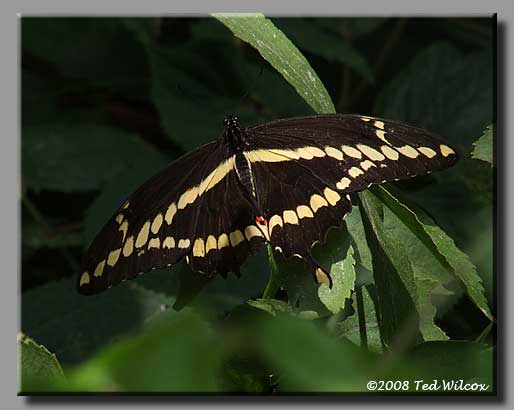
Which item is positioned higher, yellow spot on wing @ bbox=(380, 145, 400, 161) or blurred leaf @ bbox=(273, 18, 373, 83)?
blurred leaf @ bbox=(273, 18, 373, 83)

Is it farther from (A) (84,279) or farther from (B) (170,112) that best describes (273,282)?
(B) (170,112)

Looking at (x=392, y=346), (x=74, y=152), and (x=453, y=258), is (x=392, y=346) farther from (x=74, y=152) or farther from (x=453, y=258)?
(x=74, y=152)

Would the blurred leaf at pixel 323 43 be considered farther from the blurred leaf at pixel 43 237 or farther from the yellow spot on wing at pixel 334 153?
the blurred leaf at pixel 43 237

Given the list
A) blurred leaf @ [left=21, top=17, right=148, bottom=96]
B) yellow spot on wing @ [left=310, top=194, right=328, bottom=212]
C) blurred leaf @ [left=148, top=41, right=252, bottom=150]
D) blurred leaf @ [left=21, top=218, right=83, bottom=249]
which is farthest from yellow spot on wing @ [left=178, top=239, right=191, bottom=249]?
blurred leaf @ [left=21, top=17, right=148, bottom=96]

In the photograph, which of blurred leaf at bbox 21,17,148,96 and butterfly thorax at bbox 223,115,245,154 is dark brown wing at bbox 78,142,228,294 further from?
blurred leaf at bbox 21,17,148,96

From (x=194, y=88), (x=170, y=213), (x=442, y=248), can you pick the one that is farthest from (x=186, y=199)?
(x=194, y=88)
